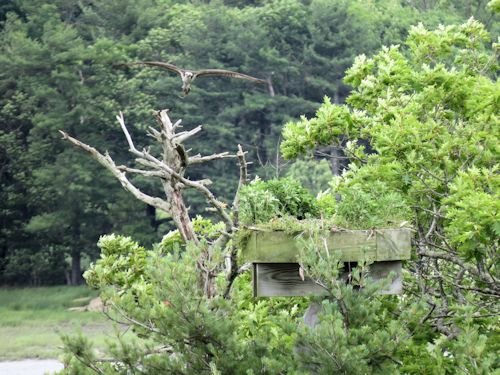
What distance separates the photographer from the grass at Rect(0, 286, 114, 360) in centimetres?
2689

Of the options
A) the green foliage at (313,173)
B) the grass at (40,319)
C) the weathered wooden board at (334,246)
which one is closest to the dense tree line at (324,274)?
the weathered wooden board at (334,246)

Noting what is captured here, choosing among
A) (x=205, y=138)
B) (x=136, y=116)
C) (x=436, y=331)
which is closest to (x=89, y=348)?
(x=436, y=331)

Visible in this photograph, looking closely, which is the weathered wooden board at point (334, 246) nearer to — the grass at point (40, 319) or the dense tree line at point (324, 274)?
the dense tree line at point (324, 274)

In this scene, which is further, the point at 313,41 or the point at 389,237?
the point at 313,41

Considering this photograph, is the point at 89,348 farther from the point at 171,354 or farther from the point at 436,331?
the point at 436,331

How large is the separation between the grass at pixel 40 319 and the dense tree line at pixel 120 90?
2.17 metres

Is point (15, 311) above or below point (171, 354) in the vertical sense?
below

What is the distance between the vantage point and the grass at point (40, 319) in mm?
26891

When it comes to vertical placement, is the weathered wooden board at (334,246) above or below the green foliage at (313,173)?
above

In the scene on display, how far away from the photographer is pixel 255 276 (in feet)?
17.8

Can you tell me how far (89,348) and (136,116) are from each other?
35391mm

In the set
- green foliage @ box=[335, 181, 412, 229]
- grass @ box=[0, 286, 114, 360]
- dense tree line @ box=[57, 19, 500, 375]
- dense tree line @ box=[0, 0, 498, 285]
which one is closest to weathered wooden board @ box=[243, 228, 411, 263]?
dense tree line @ box=[57, 19, 500, 375]

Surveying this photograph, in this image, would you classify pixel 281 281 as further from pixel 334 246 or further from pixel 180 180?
pixel 180 180

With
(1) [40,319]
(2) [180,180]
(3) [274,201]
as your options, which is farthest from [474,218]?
(1) [40,319]
